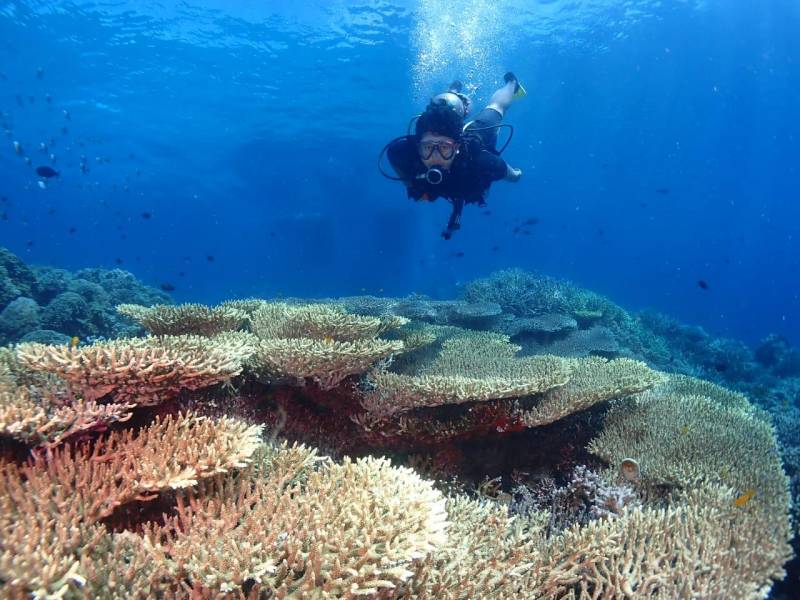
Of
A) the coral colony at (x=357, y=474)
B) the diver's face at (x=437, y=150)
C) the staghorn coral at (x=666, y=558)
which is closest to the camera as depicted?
the coral colony at (x=357, y=474)

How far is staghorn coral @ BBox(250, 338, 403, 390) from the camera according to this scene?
4.15m

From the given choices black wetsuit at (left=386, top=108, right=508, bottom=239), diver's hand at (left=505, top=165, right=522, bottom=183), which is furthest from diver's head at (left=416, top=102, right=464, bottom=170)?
diver's hand at (left=505, top=165, right=522, bottom=183)

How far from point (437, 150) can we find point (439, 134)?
27 cm

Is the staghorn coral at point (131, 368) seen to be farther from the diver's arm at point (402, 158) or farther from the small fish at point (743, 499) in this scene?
the diver's arm at point (402, 158)

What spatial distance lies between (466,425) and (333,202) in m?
63.4

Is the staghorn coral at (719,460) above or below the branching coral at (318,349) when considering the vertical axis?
below

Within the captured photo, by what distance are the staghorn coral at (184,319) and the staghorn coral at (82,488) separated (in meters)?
2.38

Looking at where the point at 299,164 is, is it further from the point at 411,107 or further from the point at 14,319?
the point at 14,319

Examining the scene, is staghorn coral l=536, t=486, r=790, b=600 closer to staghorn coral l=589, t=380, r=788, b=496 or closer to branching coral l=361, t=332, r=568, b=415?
staghorn coral l=589, t=380, r=788, b=496

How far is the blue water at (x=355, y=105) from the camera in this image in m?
28.4

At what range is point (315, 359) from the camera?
13.6 feet

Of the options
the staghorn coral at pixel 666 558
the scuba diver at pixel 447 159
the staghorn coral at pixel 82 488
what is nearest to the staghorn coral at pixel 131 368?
the staghorn coral at pixel 82 488

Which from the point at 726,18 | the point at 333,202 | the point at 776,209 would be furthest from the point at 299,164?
the point at 776,209

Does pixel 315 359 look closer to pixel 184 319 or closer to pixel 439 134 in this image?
pixel 184 319
